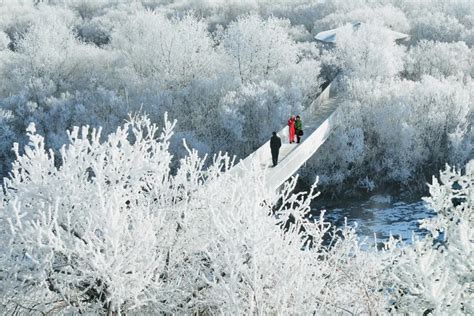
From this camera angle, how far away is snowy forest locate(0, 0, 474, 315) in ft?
23.5

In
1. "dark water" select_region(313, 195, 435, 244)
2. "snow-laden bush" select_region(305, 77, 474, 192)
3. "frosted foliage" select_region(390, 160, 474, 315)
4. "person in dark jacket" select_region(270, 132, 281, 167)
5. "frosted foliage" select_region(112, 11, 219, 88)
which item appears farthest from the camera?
"frosted foliage" select_region(112, 11, 219, 88)

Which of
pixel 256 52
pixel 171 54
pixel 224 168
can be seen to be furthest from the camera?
pixel 171 54

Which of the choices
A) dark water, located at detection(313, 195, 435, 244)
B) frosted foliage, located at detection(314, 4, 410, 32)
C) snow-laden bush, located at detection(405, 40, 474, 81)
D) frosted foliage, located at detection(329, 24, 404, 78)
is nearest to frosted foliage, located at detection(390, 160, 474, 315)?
dark water, located at detection(313, 195, 435, 244)

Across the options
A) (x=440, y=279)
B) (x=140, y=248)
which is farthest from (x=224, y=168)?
(x=440, y=279)

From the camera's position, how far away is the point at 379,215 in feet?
78.0

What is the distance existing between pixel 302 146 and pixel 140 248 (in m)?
13.4

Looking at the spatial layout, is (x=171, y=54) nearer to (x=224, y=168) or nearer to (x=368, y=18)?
(x=224, y=168)

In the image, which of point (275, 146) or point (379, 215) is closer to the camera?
point (275, 146)

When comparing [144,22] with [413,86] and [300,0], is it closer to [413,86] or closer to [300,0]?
[413,86]

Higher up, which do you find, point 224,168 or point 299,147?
point 299,147

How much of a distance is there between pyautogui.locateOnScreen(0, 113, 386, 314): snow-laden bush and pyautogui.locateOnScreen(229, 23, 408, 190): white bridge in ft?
13.4

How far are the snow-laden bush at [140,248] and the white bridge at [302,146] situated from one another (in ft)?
13.4

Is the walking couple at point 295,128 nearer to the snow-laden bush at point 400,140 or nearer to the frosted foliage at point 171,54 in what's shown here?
the snow-laden bush at point 400,140

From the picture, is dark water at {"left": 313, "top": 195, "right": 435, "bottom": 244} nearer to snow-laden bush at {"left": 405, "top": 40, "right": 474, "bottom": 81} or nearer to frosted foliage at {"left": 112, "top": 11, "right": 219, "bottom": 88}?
snow-laden bush at {"left": 405, "top": 40, "right": 474, "bottom": 81}
